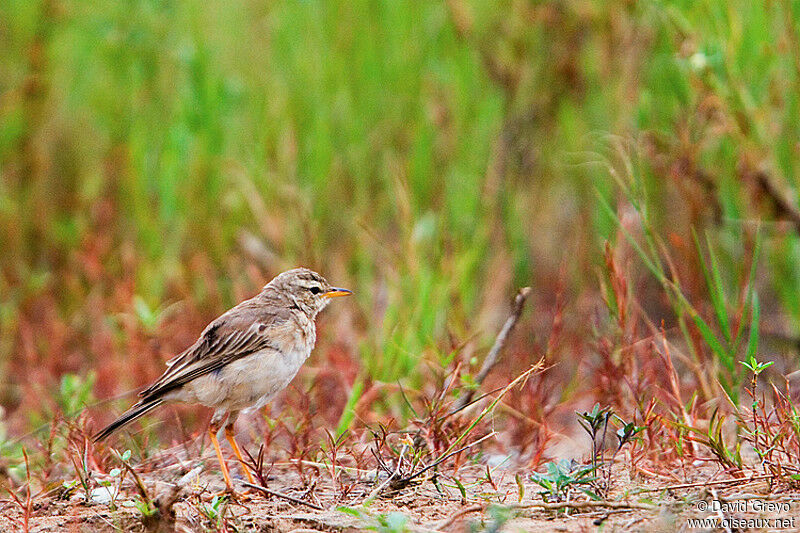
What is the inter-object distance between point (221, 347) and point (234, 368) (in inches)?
6.0

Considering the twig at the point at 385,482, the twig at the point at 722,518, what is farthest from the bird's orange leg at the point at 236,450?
the twig at the point at 722,518

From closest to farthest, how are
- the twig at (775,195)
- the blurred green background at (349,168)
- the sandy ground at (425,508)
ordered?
the sandy ground at (425,508) < the twig at (775,195) < the blurred green background at (349,168)

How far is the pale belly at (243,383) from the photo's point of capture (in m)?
4.37

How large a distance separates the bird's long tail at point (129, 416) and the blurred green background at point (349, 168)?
1455mm

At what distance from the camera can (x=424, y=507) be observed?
141 inches

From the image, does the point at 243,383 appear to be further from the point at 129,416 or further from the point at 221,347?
the point at 129,416

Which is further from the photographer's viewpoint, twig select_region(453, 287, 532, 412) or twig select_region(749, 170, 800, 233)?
twig select_region(749, 170, 800, 233)

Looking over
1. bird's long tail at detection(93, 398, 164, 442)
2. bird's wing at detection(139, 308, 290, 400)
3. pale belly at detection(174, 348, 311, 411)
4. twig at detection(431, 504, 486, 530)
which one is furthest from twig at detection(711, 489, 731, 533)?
bird's long tail at detection(93, 398, 164, 442)

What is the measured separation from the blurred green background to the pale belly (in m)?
1.49

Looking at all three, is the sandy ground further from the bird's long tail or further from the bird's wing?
the bird's wing

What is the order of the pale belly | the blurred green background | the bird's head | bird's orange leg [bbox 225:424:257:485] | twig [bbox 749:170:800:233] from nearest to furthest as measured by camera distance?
bird's orange leg [bbox 225:424:257:485] < the pale belly < the bird's head < twig [bbox 749:170:800:233] < the blurred green background

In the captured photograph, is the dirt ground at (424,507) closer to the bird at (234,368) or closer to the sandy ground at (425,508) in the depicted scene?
the sandy ground at (425,508)

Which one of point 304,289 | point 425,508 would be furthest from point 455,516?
point 304,289

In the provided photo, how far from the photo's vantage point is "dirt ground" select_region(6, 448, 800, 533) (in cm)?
321
